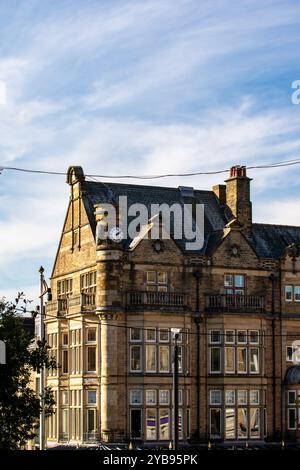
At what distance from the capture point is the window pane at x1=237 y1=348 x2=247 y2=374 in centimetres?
6412

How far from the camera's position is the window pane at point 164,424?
61.6 m

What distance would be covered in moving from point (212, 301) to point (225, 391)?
5.28 meters

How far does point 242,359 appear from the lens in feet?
211

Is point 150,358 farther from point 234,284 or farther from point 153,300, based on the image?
point 234,284

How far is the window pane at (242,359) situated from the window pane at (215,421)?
9.03 ft

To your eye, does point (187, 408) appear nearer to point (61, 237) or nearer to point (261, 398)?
point (261, 398)

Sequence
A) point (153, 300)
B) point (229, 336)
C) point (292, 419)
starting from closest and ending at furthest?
point (153, 300)
point (229, 336)
point (292, 419)

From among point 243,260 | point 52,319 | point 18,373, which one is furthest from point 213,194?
point 18,373

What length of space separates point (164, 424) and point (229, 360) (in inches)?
217

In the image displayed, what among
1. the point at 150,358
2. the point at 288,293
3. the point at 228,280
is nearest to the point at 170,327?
the point at 150,358

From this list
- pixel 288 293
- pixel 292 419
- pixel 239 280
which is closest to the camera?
pixel 239 280

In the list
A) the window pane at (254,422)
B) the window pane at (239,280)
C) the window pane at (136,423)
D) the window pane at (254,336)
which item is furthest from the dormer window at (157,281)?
the window pane at (254,422)

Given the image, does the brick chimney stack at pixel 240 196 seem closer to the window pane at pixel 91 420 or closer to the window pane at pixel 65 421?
the window pane at pixel 91 420
